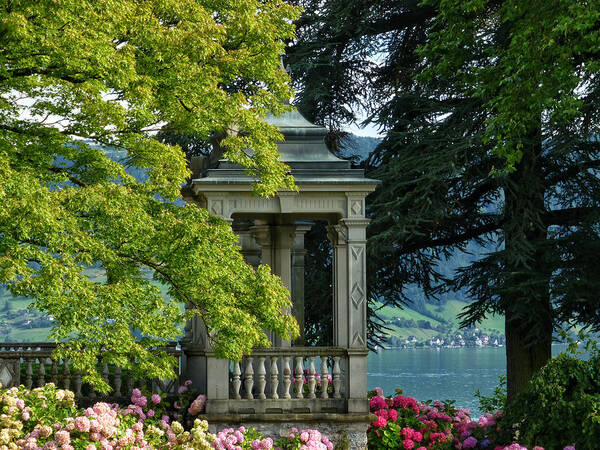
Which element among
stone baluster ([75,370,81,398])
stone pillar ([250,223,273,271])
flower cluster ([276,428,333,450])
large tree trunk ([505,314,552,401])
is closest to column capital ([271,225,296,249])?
stone pillar ([250,223,273,271])

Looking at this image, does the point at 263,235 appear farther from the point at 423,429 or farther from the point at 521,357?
the point at 521,357

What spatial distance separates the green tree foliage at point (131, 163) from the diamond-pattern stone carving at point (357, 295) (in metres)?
1.15

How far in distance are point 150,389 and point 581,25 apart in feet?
→ 28.9

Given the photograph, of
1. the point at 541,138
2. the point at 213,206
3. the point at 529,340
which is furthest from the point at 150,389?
the point at 541,138

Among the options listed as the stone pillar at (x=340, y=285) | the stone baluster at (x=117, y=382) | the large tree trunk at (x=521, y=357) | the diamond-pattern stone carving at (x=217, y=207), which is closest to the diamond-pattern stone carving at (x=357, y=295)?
the stone pillar at (x=340, y=285)

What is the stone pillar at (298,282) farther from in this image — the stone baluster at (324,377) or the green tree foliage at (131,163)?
the green tree foliage at (131,163)

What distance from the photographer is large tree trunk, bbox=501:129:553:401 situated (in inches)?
666

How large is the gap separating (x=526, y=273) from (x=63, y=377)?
28.2ft

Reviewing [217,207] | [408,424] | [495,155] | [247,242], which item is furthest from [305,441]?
[495,155]

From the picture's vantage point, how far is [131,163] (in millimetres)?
12508

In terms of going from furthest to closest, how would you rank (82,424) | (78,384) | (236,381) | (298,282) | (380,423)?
(298,282)
(380,423)
(78,384)
(236,381)
(82,424)

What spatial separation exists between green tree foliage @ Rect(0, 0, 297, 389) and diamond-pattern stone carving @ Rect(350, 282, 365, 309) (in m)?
1.15

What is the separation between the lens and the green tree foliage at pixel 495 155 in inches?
627

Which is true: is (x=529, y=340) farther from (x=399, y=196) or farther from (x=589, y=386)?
(x=589, y=386)
